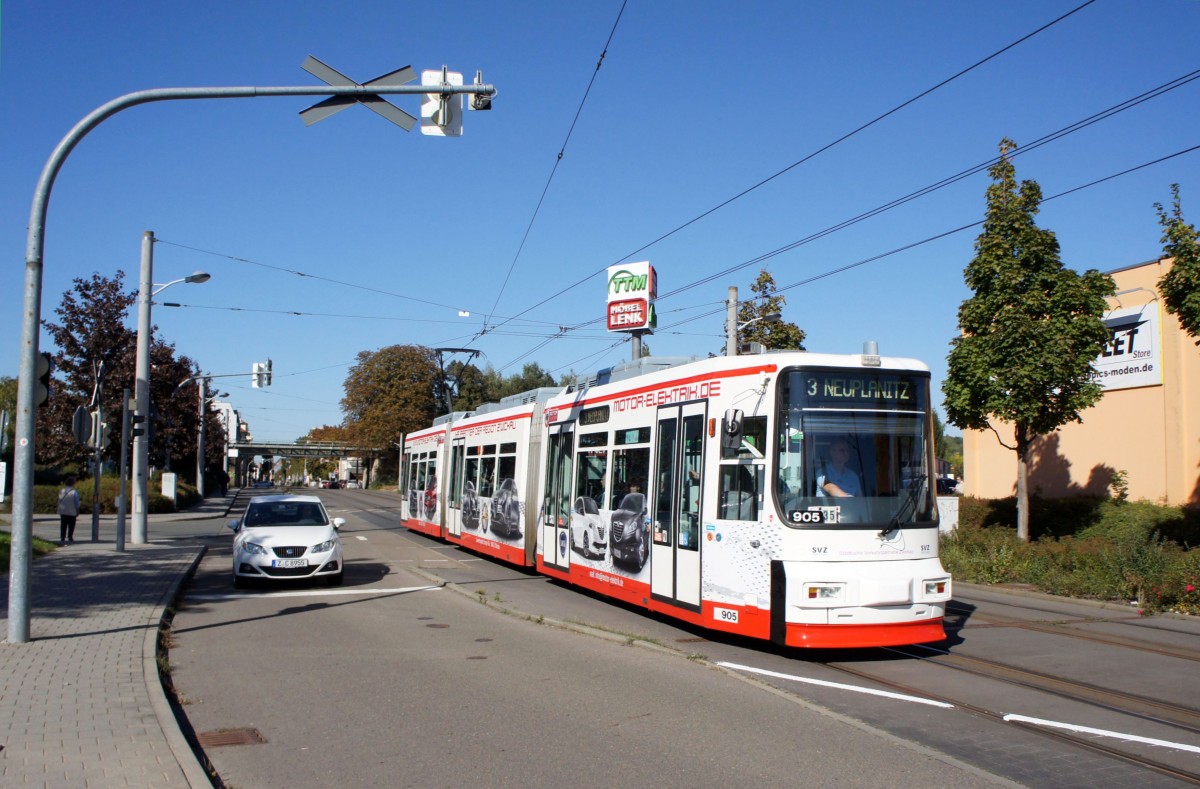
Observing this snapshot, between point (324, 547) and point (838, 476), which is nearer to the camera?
point (838, 476)

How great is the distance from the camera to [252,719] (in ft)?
24.7

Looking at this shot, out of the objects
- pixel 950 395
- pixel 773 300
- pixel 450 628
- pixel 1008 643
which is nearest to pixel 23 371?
pixel 450 628

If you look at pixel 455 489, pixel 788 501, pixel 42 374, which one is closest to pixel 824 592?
pixel 788 501

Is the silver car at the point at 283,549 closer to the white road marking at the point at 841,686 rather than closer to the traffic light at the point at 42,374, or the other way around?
the traffic light at the point at 42,374

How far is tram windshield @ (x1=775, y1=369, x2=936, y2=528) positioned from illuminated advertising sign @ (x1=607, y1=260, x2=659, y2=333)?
1944 cm

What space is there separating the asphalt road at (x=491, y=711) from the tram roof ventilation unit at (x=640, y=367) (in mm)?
3710

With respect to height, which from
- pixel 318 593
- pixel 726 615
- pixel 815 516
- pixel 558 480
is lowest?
pixel 318 593

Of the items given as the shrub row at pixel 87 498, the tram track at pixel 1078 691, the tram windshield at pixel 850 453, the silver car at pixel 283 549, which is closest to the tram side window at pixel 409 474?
the shrub row at pixel 87 498

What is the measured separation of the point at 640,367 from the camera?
14844 millimetres

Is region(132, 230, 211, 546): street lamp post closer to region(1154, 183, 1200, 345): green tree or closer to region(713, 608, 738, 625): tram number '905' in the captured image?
region(713, 608, 738, 625): tram number '905'

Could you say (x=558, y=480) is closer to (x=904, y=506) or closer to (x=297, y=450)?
(x=904, y=506)

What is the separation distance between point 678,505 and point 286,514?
8581 mm

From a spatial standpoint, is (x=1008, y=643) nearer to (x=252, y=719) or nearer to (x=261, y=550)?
(x=252, y=719)

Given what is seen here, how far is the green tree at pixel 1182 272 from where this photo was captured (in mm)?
14703
